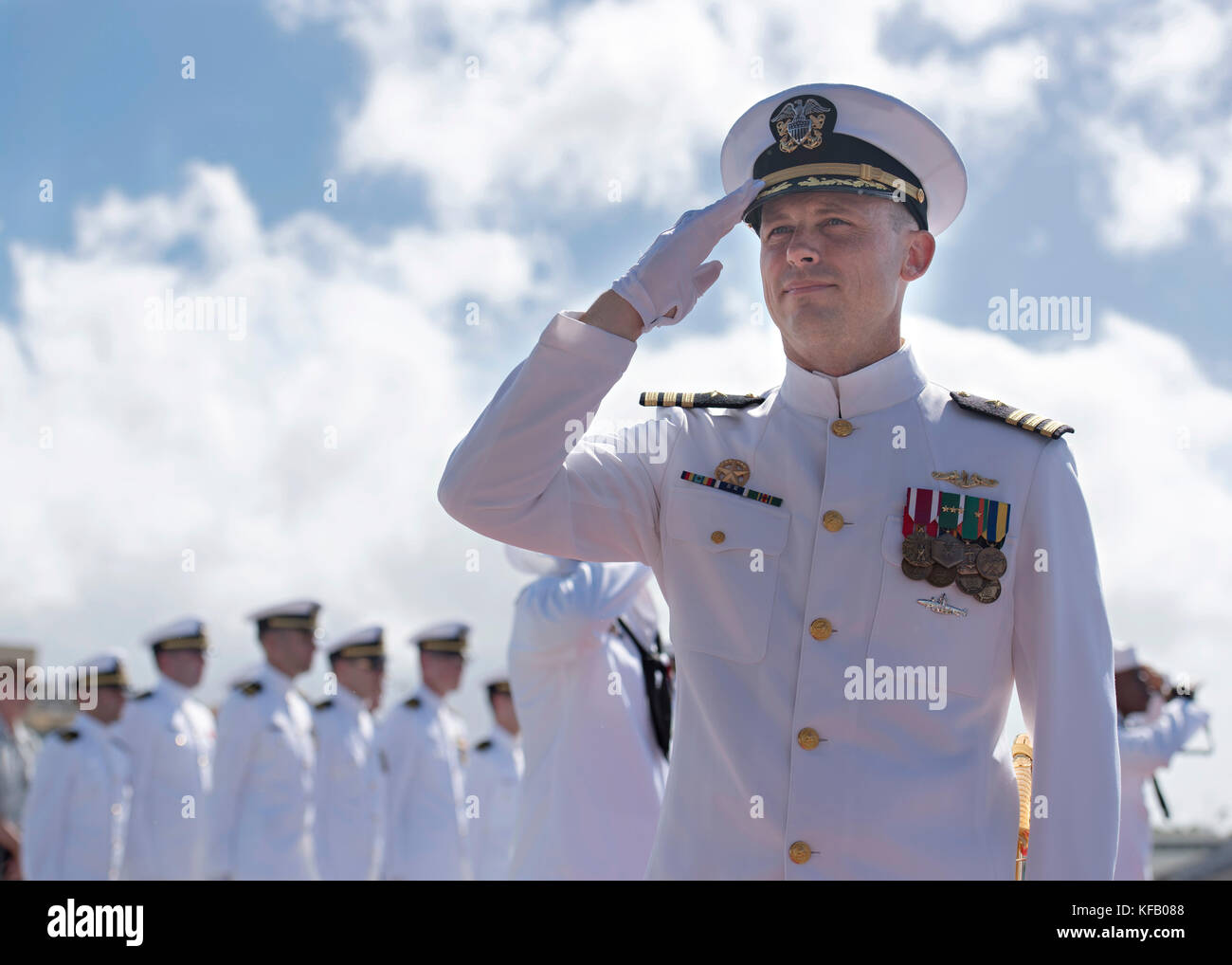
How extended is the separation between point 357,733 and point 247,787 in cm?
193

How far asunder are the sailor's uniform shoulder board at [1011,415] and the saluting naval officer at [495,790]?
10.5 m

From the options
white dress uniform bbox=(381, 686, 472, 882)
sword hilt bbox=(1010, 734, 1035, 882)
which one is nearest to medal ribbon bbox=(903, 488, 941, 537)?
sword hilt bbox=(1010, 734, 1035, 882)

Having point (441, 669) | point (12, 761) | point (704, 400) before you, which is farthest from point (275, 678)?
point (704, 400)

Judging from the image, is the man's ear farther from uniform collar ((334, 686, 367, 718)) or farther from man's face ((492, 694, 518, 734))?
man's face ((492, 694, 518, 734))

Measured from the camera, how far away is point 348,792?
1167 cm

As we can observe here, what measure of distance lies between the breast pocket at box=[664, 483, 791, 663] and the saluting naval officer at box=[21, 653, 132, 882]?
8888mm

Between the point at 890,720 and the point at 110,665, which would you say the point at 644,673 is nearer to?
the point at 890,720

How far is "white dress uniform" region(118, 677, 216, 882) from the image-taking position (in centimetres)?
1116

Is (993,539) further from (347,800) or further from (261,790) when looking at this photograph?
(347,800)

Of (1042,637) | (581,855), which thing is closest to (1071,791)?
(1042,637)

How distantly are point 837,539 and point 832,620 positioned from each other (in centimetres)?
19

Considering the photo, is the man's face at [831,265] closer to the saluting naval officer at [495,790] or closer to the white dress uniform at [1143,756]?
the white dress uniform at [1143,756]

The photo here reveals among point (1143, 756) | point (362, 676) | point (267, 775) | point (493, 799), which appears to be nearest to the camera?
point (1143, 756)

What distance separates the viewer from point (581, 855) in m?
4.84
